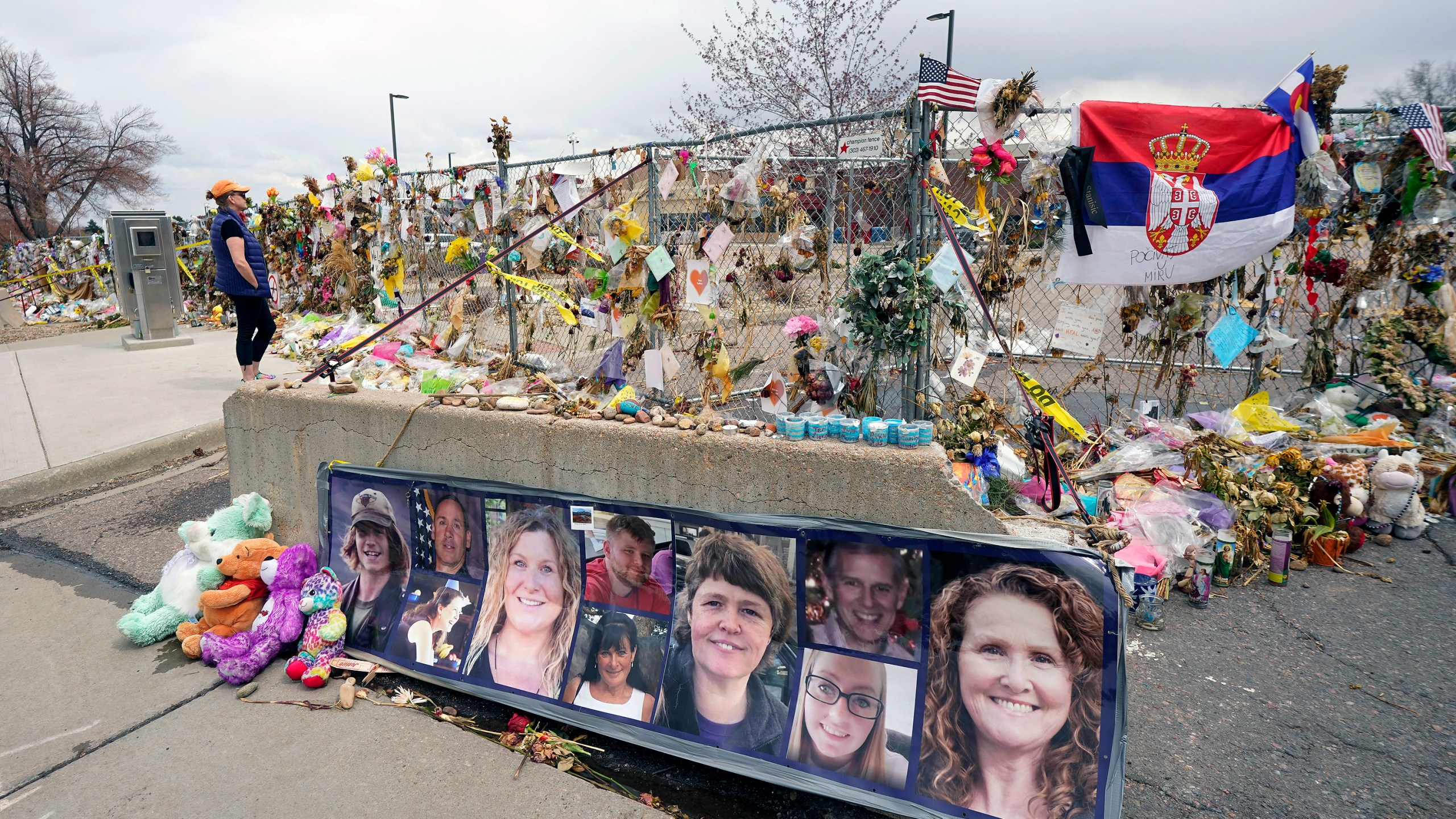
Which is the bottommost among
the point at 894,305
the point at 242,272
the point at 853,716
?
the point at 853,716

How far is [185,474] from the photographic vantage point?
5430 millimetres

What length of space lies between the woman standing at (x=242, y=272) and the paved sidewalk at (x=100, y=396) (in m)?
0.44

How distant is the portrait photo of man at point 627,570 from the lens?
260 cm

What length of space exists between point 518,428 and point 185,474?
13.4 feet

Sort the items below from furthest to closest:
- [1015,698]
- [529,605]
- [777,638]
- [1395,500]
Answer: [1395,500] → [529,605] → [777,638] → [1015,698]

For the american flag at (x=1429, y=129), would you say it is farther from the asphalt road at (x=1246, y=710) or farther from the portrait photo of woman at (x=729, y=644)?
the portrait photo of woman at (x=729, y=644)

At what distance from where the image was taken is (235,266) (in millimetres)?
5422

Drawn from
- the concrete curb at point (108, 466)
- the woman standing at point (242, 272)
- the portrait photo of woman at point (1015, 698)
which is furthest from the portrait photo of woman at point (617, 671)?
the concrete curb at point (108, 466)

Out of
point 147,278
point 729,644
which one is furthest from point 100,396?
point 729,644

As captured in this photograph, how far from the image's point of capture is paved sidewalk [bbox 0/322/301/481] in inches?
222

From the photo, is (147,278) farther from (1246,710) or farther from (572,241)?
(1246,710)

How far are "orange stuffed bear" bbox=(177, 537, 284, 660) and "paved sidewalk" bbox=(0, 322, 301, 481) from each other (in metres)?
2.99

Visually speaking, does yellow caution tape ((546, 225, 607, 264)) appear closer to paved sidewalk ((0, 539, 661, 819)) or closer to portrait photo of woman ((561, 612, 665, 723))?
portrait photo of woman ((561, 612, 665, 723))

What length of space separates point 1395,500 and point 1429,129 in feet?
8.05
